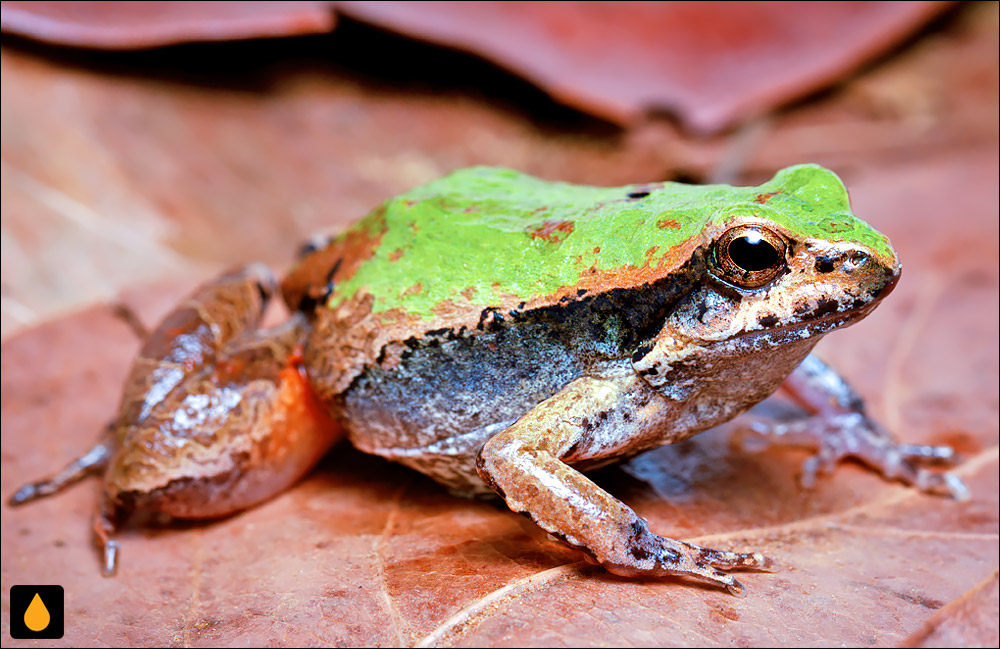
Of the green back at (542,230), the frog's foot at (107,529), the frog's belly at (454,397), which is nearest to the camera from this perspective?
the green back at (542,230)

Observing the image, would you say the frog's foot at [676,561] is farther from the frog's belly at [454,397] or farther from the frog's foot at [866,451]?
the frog's foot at [866,451]

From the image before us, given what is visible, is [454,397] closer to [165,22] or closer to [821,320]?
[821,320]

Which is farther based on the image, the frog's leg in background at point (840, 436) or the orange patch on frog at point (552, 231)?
the frog's leg in background at point (840, 436)

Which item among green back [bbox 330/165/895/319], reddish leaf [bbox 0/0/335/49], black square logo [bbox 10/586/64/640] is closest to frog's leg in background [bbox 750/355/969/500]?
green back [bbox 330/165/895/319]

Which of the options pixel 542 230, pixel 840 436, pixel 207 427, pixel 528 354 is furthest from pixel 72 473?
pixel 840 436

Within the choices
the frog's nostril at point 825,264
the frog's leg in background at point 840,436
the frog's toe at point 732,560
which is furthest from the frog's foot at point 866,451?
the frog's nostril at point 825,264

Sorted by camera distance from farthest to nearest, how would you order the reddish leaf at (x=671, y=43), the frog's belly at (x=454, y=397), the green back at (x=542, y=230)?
1. the reddish leaf at (x=671, y=43)
2. the frog's belly at (x=454, y=397)
3. the green back at (x=542, y=230)

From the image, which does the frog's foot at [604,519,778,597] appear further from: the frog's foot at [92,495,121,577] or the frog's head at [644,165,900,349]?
the frog's foot at [92,495,121,577]
